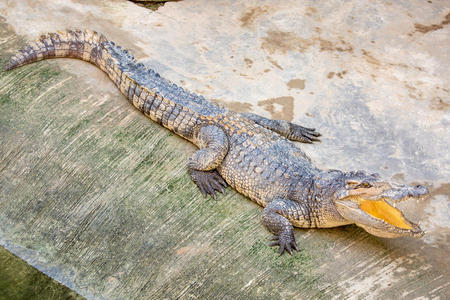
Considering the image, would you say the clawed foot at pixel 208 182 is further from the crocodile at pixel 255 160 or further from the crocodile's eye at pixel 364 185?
the crocodile's eye at pixel 364 185

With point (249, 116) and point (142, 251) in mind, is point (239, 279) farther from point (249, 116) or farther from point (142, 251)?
point (249, 116)

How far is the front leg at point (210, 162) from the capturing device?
468cm

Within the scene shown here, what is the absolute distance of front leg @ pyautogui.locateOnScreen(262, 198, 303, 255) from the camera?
4195 millimetres

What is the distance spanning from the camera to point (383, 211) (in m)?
4.09

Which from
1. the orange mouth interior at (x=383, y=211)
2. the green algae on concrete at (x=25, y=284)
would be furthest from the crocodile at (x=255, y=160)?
the green algae on concrete at (x=25, y=284)

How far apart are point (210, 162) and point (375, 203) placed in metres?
1.40

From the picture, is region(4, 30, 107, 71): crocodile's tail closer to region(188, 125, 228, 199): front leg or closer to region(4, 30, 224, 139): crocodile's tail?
region(4, 30, 224, 139): crocodile's tail

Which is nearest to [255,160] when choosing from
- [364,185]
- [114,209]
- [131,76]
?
[364,185]

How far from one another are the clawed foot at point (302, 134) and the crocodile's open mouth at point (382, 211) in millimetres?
1154

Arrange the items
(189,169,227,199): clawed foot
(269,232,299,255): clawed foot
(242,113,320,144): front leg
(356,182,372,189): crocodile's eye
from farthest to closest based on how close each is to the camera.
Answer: (242,113,320,144): front leg < (189,169,227,199): clawed foot < (269,232,299,255): clawed foot < (356,182,372,189): crocodile's eye

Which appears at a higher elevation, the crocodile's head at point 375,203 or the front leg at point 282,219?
the crocodile's head at point 375,203

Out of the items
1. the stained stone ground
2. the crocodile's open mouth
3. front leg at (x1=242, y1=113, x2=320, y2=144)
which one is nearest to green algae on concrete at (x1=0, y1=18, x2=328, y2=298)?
the stained stone ground

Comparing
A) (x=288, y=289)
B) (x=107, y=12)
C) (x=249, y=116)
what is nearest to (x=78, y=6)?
(x=107, y=12)

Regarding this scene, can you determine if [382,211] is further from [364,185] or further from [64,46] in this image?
[64,46]
